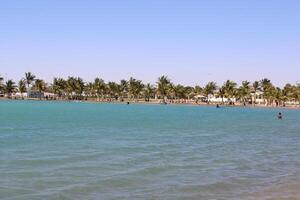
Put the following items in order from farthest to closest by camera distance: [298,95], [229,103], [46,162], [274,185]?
[229,103] < [298,95] < [46,162] < [274,185]

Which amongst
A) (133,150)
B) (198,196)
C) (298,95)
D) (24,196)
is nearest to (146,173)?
(198,196)

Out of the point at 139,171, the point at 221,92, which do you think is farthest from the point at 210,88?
the point at 139,171

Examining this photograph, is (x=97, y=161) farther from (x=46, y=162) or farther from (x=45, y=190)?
(x=45, y=190)

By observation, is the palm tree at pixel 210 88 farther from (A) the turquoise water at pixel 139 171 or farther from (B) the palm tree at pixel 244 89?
(A) the turquoise water at pixel 139 171

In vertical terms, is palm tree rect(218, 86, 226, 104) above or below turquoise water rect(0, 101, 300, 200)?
above

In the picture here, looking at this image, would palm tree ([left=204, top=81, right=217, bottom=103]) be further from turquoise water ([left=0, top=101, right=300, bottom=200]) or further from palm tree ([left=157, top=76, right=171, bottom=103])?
turquoise water ([left=0, top=101, right=300, bottom=200])

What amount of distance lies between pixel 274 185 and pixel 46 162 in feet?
35.6

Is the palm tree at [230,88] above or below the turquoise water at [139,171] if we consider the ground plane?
above

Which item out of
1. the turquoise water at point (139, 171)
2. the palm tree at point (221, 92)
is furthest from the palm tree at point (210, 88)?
the turquoise water at point (139, 171)

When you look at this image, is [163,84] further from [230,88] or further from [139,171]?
[139,171]

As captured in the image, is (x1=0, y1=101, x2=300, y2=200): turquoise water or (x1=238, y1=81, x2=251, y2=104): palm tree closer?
(x1=0, y1=101, x2=300, y2=200): turquoise water

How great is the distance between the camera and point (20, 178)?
60.6 feet

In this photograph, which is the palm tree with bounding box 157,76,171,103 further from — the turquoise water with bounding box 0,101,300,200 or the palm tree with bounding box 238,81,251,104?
the turquoise water with bounding box 0,101,300,200

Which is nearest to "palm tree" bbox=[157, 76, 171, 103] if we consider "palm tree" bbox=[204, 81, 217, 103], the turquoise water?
"palm tree" bbox=[204, 81, 217, 103]
